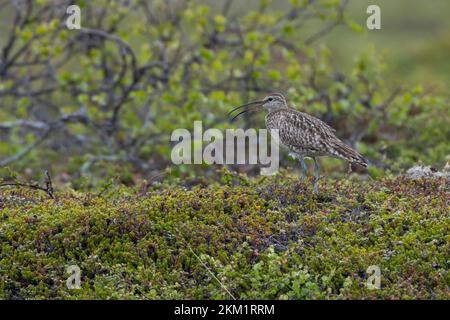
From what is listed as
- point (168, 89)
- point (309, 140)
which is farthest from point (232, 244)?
point (168, 89)

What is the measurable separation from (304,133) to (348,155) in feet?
2.49

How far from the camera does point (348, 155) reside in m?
10.9

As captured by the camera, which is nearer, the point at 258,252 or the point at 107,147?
the point at 258,252

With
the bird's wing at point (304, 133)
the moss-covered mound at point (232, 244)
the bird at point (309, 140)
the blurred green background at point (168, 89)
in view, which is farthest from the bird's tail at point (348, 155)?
the blurred green background at point (168, 89)

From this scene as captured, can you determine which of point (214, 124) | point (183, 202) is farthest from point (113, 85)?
point (183, 202)

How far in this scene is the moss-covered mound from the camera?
854 centimetres

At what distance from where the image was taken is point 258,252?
9.20 meters

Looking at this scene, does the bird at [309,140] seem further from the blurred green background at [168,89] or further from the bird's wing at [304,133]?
the blurred green background at [168,89]

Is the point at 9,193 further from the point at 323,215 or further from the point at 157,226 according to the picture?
the point at 323,215

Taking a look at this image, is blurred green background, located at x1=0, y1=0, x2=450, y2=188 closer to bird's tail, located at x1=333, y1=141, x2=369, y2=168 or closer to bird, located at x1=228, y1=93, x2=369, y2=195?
bird, located at x1=228, y1=93, x2=369, y2=195

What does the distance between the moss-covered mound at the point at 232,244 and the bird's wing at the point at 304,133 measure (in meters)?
0.61

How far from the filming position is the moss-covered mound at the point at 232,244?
8539 millimetres

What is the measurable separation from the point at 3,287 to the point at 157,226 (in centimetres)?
202

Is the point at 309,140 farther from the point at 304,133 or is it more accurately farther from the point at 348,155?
the point at 348,155
